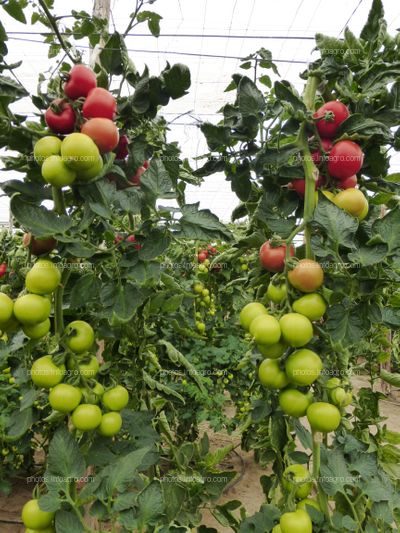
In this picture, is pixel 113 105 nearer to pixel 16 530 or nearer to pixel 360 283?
pixel 360 283

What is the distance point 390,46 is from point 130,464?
32.6 inches

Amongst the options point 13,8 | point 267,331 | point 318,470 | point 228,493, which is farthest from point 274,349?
point 228,493

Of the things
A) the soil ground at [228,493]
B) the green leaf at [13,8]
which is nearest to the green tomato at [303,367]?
the green leaf at [13,8]

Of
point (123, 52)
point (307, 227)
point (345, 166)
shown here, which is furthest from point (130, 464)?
point (123, 52)

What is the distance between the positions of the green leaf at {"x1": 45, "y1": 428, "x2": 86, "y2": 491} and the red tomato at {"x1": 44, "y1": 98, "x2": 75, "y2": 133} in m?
0.50

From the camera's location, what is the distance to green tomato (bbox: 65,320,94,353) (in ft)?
2.41

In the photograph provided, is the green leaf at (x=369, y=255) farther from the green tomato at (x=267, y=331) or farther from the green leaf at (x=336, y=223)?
the green tomato at (x=267, y=331)

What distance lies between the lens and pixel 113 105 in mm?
697

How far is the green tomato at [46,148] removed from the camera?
0.66 m

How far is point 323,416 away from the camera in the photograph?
0.72 meters

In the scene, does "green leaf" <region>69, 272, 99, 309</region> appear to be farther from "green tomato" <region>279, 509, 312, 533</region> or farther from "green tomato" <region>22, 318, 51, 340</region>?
"green tomato" <region>279, 509, 312, 533</region>

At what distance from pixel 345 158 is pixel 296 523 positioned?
0.62m

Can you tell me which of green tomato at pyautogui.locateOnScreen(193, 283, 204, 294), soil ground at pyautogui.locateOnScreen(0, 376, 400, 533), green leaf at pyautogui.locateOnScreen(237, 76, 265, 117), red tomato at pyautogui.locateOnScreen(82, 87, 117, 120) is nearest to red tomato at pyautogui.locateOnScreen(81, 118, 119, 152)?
red tomato at pyautogui.locateOnScreen(82, 87, 117, 120)

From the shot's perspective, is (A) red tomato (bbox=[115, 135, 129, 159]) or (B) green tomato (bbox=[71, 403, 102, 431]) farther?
(A) red tomato (bbox=[115, 135, 129, 159])
